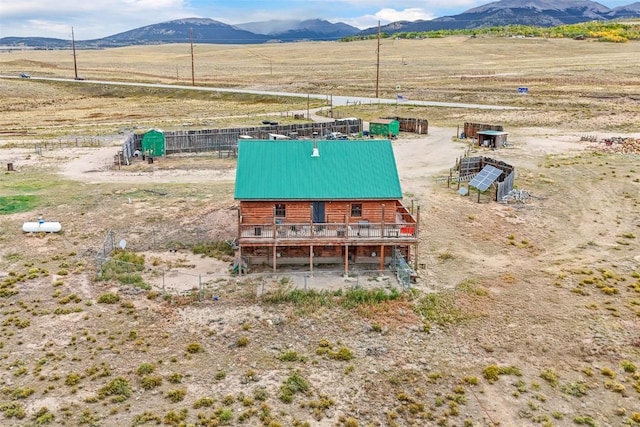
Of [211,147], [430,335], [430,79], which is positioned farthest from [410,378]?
[430,79]

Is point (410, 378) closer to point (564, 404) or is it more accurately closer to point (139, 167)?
point (564, 404)

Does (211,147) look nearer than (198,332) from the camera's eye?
No

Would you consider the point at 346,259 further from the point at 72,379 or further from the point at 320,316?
the point at 72,379

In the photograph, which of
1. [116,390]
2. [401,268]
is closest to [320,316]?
[401,268]

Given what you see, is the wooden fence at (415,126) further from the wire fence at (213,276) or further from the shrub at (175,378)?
the shrub at (175,378)

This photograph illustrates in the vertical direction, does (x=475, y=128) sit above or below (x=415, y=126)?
above
